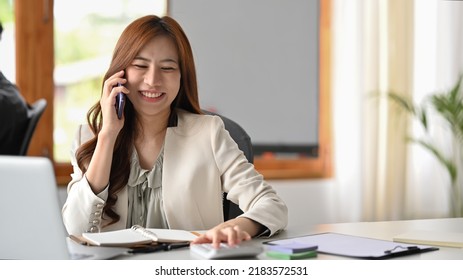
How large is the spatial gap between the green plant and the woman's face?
282 cm

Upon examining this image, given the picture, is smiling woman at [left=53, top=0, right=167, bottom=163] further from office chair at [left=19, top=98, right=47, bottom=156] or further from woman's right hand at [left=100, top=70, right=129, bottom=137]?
woman's right hand at [left=100, top=70, right=129, bottom=137]

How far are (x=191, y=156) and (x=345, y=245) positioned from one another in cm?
55

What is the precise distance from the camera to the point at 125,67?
185 centimetres

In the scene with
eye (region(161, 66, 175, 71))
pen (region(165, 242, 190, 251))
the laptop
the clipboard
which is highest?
eye (region(161, 66, 175, 71))

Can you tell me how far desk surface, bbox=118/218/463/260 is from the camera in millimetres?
1377

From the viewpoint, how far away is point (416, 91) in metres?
4.88

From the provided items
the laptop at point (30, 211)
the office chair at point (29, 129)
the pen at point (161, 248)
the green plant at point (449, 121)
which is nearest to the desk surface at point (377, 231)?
the pen at point (161, 248)

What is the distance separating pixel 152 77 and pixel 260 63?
9.36ft

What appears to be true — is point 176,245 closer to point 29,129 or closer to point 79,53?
point 29,129

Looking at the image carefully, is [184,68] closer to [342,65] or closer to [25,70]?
[25,70]

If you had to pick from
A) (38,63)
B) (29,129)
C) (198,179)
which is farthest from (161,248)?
(38,63)

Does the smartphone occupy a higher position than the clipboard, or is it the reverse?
the smartphone

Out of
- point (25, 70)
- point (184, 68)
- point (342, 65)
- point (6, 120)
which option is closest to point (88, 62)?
point (25, 70)

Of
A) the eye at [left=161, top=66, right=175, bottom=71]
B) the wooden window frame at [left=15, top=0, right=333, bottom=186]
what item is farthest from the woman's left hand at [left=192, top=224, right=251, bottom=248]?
the wooden window frame at [left=15, top=0, right=333, bottom=186]
